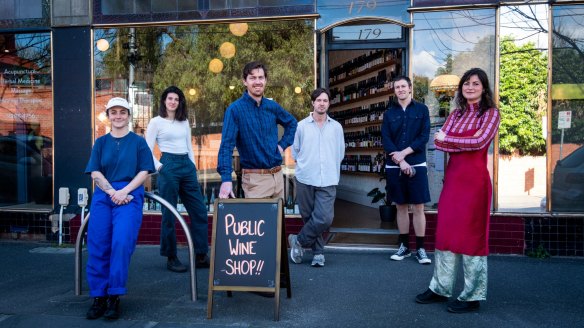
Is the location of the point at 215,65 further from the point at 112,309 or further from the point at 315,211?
the point at 112,309

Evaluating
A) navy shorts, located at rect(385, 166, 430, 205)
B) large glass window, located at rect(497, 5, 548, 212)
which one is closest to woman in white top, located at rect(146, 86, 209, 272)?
navy shorts, located at rect(385, 166, 430, 205)

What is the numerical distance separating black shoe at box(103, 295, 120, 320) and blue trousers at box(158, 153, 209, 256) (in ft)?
5.07

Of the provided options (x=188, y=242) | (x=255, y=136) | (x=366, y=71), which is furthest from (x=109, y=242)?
(x=366, y=71)

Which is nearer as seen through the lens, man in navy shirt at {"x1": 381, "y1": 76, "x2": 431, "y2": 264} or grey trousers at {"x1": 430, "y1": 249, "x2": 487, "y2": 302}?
grey trousers at {"x1": 430, "y1": 249, "x2": 487, "y2": 302}

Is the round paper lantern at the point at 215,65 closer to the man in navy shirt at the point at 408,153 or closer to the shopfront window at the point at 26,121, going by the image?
the shopfront window at the point at 26,121

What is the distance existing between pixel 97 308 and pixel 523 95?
5.52 m

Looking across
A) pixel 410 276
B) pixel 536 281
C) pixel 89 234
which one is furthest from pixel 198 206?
pixel 536 281

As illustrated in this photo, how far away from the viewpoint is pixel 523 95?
7012 mm

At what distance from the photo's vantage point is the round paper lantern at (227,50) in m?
7.98

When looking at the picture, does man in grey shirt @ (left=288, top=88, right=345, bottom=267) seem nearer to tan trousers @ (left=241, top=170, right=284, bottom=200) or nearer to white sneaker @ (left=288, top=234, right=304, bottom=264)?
white sneaker @ (left=288, top=234, right=304, bottom=264)

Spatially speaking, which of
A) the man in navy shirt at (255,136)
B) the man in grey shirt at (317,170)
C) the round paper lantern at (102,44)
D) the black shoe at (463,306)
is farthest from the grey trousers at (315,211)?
the round paper lantern at (102,44)

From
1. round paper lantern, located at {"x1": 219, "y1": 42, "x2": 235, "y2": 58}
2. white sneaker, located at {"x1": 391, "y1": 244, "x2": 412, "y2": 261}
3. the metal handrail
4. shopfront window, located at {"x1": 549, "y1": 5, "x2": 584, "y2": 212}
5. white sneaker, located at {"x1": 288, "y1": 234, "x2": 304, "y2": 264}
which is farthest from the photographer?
round paper lantern, located at {"x1": 219, "y1": 42, "x2": 235, "y2": 58}

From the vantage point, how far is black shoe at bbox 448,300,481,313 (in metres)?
4.63

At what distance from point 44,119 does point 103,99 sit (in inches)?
38.6
